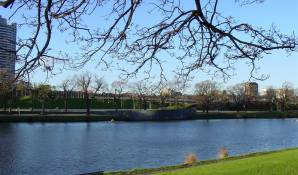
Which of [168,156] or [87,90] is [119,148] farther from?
[87,90]

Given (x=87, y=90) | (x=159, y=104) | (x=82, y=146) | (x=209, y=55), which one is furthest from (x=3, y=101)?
(x=209, y=55)

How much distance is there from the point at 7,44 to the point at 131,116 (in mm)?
109580

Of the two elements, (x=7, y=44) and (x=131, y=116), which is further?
(x=131, y=116)

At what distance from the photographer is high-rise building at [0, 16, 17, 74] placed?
824cm

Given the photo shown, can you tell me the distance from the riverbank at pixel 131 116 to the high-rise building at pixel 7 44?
84895 millimetres

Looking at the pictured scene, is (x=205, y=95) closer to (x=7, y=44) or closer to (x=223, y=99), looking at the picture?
(x=223, y=99)

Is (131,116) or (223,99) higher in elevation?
(223,99)

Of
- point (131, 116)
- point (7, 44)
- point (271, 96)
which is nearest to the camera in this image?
point (7, 44)

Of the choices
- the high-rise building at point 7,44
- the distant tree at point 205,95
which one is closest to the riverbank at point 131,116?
the distant tree at point 205,95

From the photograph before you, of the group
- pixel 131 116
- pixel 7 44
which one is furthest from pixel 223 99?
pixel 7 44

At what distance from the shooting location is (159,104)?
5758 inches

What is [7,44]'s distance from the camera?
832 cm

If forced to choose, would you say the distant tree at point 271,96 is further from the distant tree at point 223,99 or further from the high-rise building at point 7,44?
the high-rise building at point 7,44

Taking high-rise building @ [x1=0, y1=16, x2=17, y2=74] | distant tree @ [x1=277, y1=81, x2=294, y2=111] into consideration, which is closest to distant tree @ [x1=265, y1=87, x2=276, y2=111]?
distant tree @ [x1=277, y1=81, x2=294, y2=111]
